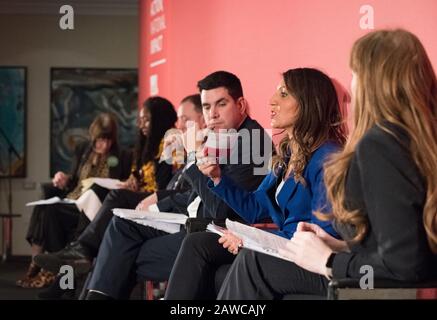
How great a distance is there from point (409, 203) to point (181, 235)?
1.86 m

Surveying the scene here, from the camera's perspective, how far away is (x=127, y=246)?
12.0 ft

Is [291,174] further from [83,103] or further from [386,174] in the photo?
[83,103]

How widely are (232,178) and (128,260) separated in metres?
0.74

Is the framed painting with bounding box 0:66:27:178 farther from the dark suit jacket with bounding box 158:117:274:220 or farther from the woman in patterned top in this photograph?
the dark suit jacket with bounding box 158:117:274:220

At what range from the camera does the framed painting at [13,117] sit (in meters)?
9.45

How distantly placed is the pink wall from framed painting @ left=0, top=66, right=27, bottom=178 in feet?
11.3

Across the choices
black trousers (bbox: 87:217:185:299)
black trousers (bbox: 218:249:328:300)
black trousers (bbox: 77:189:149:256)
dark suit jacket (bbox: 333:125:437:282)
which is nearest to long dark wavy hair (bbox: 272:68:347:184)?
black trousers (bbox: 218:249:328:300)

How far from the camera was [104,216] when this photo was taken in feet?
14.6

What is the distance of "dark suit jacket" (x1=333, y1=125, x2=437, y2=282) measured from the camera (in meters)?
1.70

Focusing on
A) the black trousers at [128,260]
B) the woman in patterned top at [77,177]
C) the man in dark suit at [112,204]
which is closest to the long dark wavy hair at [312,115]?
the black trousers at [128,260]

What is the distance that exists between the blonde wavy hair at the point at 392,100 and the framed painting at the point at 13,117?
317 inches

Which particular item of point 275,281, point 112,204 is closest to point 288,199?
point 275,281

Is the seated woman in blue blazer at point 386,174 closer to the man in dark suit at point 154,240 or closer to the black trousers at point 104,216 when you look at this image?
the man in dark suit at point 154,240

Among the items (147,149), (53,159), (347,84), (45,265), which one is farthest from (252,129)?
(53,159)
